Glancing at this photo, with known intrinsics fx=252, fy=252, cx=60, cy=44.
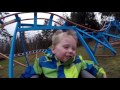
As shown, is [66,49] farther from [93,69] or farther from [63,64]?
[93,69]

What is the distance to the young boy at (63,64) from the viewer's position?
1.43 meters

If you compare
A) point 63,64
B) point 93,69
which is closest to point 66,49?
point 63,64

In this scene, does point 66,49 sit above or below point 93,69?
above

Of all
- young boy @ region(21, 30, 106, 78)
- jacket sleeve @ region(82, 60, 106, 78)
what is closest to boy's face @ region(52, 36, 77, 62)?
young boy @ region(21, 30, 106, 78)

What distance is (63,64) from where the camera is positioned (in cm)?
143

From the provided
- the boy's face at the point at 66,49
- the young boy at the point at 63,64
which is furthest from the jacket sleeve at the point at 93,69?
the boy's face at the point at 66,49

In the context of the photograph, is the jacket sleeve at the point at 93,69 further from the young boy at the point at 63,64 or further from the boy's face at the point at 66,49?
the boy's face at the point at 66,49

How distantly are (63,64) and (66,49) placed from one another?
3.5 inches

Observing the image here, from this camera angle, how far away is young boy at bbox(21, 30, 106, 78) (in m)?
1.43
